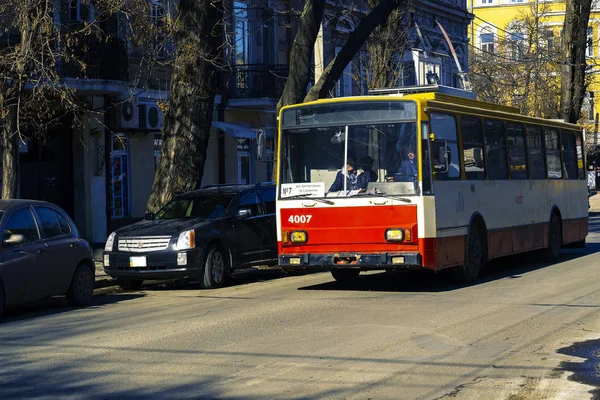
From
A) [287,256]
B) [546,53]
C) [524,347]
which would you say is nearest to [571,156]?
[287,256]

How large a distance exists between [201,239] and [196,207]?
1498 mm

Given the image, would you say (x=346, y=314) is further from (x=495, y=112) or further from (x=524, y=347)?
(x=495, y=112)

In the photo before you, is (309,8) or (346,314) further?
(309,8)

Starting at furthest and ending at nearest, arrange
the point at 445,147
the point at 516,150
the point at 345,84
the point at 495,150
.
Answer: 1. the point at 345,84
2. the point at 516,150
3. the point at 495,150
4. the point at 445,147

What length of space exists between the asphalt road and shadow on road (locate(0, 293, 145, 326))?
37 millimetres

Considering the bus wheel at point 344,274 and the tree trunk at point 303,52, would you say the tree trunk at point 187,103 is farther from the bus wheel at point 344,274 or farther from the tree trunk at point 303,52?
the bus wheel at point 344,274

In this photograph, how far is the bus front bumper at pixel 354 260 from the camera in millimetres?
15445

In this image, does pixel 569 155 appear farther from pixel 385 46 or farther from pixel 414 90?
pixel 385 46

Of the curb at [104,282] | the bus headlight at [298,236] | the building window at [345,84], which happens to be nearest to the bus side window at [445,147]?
the bus headlight at [298,236]

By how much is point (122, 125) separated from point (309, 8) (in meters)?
7.93

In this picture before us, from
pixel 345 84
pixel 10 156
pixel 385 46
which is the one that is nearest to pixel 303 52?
pixel 385 46

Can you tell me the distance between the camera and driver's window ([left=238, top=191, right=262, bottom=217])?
62.0ft

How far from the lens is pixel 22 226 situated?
13969 millimetres

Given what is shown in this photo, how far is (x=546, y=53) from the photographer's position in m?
Answer: 52.0
